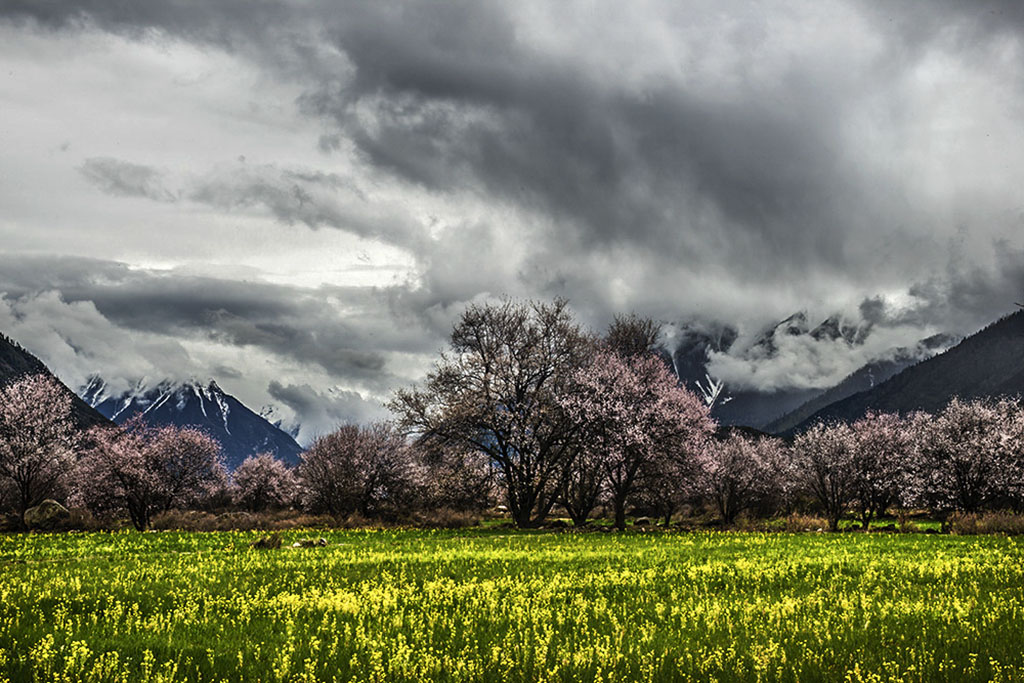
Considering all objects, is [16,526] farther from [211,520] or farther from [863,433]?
[863,433]

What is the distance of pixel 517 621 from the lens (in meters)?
10.7

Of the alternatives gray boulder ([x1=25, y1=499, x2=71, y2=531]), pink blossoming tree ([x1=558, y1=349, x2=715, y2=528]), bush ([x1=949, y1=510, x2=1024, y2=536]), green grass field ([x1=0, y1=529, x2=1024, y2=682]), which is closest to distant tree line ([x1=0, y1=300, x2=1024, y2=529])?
pink blossoming tree ([x1=558, y1=349, x2=715, y2=528])

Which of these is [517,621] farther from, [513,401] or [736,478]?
[736,478]

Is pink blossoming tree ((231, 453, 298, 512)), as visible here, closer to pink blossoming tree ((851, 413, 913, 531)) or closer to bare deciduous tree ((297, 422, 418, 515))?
bare deciduous tree ((297, 422, 418, 515))

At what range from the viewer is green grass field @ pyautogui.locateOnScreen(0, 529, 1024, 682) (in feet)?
27.0

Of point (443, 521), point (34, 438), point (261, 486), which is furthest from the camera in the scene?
point (261, 486)

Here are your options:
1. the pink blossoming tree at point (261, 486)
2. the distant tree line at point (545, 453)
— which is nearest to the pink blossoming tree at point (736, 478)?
the distant tree line at point (545, 453)

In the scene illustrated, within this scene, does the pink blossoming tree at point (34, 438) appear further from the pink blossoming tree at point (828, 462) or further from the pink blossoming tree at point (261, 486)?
the pink blossoming tree at point (828, 462)

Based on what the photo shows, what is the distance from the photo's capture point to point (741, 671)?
803 cm

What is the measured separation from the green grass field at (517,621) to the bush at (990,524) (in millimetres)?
21577

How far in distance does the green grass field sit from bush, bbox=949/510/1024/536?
→ 21577 millimetres

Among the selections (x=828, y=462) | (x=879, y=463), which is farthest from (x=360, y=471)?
(x=879, y=463)

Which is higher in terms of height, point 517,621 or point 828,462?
point 828,462

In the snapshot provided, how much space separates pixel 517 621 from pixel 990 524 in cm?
3950
